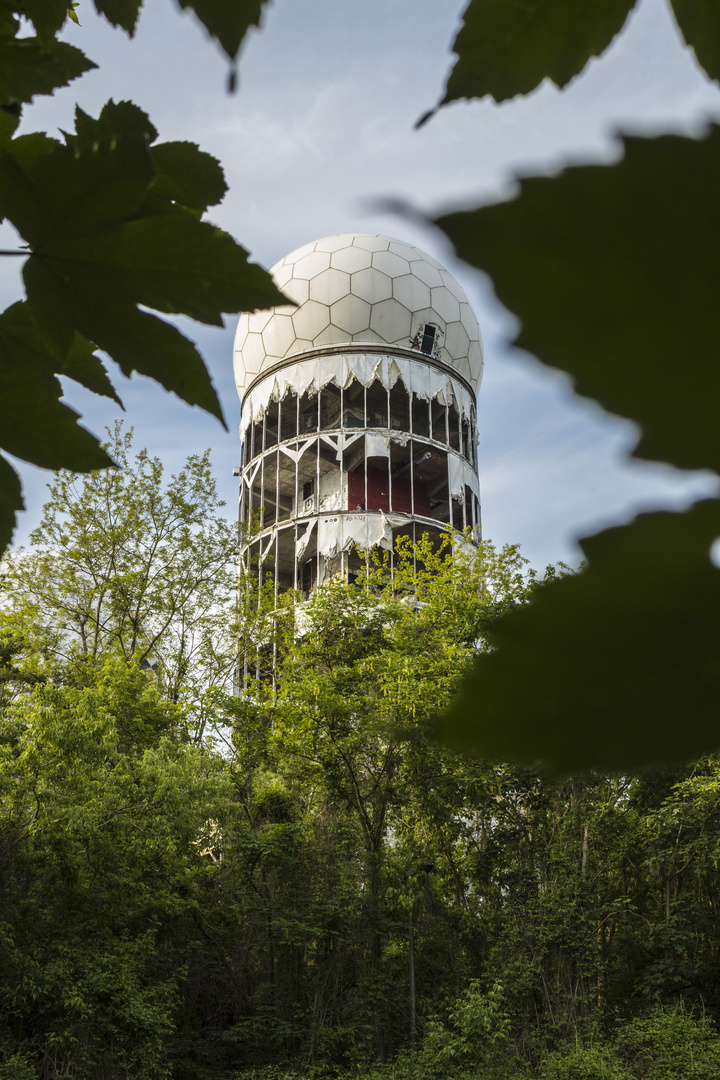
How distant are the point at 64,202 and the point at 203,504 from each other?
11.7m

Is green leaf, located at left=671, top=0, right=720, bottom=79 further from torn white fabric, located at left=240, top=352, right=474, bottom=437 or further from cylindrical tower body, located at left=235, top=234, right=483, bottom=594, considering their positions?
torn white fabric, located at left=240, top=352, right=474, bottom=437

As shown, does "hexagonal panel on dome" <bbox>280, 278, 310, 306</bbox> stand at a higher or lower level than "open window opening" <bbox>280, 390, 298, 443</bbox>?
higher

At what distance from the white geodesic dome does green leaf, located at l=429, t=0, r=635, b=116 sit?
1675 centimetres

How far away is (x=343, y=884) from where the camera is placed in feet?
28.8

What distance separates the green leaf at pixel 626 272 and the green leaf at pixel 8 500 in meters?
0.49

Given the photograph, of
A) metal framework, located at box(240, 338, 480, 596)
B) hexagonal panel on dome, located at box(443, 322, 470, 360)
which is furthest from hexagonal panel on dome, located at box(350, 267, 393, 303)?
hexagonal panel on dome, located at box(443, 322, 470, 360)

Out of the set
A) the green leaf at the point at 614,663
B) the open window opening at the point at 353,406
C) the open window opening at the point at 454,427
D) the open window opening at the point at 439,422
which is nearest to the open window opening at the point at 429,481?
the open window opening at the point at 439,422

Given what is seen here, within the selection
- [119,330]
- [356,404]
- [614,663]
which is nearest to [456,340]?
[356,404]

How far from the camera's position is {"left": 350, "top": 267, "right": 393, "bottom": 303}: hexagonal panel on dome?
16859mm

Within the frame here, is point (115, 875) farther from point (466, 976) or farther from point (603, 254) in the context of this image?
point (603, 254)

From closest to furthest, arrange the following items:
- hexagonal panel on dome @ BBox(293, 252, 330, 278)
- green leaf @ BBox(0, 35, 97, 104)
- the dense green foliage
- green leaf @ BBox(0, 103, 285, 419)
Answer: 1. green leaf @ BBox(0, 103, 285, 419)
2. green leaf @ BBox(0, 35, 97, 104)
3. the dense green foliage
4. hexagonal panel on dome @ BBox(293, 252, 330, 278)

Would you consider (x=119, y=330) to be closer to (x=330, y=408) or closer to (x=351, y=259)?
(x=351, y=259)

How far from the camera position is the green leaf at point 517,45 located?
1.24ft

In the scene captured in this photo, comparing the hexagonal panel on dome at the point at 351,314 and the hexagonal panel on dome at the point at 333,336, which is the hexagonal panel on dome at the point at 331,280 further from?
the hexagonal panel on dome at the point at 333,336
